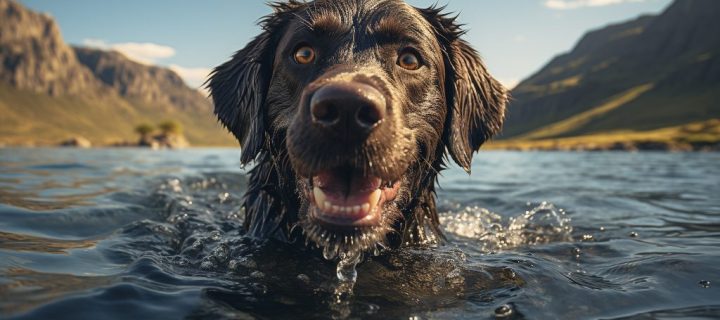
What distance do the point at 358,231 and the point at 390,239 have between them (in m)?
1.34

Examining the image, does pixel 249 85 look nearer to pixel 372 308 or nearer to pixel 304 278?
pixel 304 278

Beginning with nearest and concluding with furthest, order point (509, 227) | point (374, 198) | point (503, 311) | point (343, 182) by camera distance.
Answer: point (503, 311) < point (343, 182) < point (374, 198) < point (509, 227)

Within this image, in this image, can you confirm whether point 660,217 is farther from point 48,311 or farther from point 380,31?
point 48,311

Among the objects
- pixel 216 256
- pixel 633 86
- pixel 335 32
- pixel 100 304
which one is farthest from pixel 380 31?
pixel 633 86

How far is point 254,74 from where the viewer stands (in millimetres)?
4801

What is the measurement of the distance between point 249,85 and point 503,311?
123 inches

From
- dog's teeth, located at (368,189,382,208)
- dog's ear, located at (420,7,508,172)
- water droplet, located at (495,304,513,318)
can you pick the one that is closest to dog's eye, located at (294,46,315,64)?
dog's teeth, located at (368,189,382,208)

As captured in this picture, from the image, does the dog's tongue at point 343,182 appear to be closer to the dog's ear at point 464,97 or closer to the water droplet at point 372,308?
the water droplet at point 372,308

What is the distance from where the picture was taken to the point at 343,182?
12.0ft

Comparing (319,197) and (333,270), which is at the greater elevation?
(319,197)

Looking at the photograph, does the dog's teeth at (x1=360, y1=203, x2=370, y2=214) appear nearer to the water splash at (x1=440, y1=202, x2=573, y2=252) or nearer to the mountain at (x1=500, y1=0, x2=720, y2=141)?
the water splash at (x1=440, y1=202, x2=573, y2=252)

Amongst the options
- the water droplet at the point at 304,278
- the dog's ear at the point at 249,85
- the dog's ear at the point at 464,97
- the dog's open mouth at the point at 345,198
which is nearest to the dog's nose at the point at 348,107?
the dog's open mouth at the point at 345,198

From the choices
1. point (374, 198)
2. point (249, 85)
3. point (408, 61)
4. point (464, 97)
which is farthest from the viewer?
point (464, 97)

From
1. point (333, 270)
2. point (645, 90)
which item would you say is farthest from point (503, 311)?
point (645, 90)
